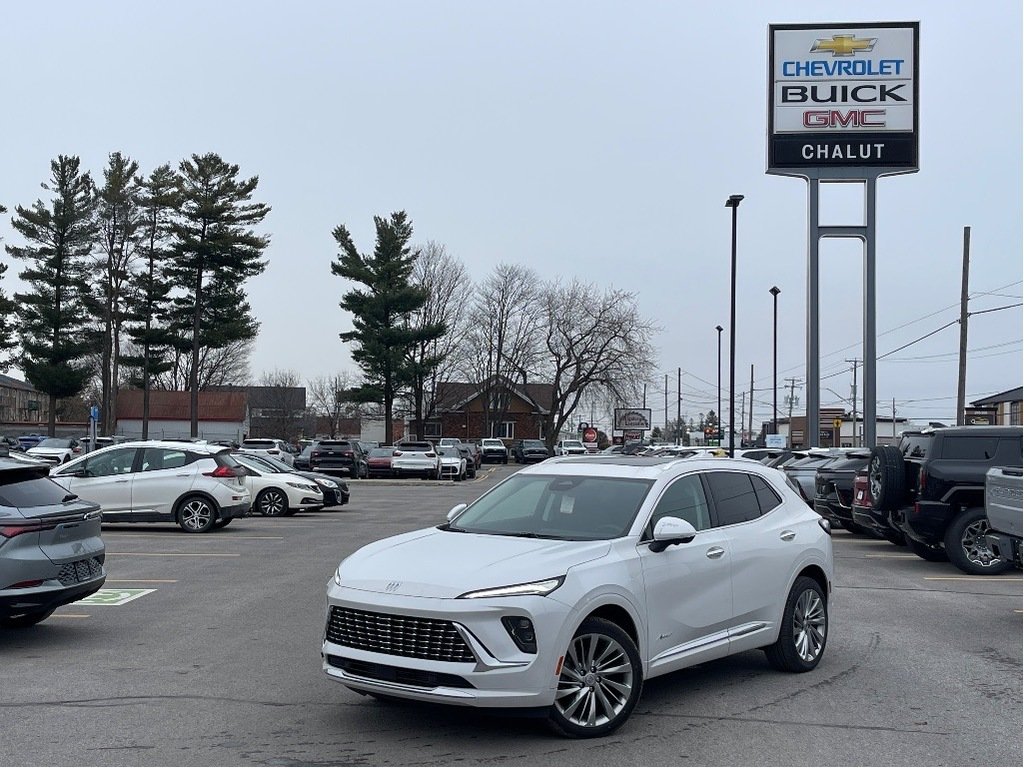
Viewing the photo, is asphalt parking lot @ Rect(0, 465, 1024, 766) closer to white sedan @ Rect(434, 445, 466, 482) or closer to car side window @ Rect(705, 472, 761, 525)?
car side window @ Rect(705, 472, 761, 525)

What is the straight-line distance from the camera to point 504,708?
20.8ft

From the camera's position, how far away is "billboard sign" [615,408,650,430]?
76438 mm

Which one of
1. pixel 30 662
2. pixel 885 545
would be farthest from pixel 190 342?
pixel 30 662

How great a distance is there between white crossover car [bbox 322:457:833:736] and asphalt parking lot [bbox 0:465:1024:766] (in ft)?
1.11

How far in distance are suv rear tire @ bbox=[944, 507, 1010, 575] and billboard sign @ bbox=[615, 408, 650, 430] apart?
60.7 m

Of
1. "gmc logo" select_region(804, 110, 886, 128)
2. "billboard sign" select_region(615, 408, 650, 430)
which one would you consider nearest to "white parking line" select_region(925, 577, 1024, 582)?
"gmc logo" select_region(804, 110, 886, 128)

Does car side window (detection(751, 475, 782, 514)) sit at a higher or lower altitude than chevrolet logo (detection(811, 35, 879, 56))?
lower

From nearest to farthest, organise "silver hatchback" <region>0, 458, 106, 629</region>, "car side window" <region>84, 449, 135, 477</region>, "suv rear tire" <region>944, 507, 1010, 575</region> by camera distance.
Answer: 1. "silver hatchback" <region>0, 458, 106, 629</region>
2. "suv rear tire" <region>944, 507, 1010, 575</region>
3. "car side window" <region>84, 449, 135, 477</region>

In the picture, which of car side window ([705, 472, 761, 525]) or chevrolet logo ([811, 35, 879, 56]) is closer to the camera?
car side window ([705, 472, 761, 525])

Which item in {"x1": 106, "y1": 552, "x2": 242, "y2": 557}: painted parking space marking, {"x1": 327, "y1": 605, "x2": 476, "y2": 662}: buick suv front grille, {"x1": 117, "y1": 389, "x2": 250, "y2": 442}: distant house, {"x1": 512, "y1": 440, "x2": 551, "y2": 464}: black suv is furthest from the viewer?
{"x1": 117, "y1": 389, "x2": 250, "y2": 442}: distant house

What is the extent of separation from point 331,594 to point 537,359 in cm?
7704

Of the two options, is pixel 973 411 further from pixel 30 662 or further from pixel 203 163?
pixel 30 662

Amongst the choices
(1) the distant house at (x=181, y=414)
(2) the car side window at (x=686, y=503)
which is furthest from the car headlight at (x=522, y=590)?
(1) the distant house at (x=181, y=414)

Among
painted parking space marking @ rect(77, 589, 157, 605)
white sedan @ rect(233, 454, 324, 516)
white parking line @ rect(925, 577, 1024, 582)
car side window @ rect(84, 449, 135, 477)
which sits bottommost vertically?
painted parking space marking @ rect(77, 589, 157, 605)
